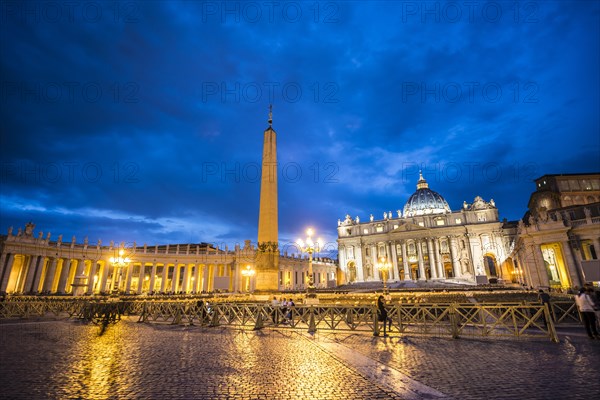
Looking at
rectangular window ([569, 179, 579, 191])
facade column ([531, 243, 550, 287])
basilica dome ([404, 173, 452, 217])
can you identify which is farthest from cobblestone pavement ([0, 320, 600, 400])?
basilica dome ([404, 173, 452, 217])

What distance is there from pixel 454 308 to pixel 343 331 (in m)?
4.71

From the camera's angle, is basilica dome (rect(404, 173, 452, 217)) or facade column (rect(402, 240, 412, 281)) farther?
basilica dome (rect(404, 173, 452, 217))

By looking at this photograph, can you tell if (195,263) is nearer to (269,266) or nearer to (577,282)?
(269,266)

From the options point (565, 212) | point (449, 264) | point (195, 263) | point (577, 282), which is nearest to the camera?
point (577, 282)

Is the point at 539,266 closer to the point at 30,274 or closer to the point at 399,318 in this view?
the point at 399,318

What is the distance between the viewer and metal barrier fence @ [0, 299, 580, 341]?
417 inches

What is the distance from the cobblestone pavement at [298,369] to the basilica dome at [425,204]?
8536cm

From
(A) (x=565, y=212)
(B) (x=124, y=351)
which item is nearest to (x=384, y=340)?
(B) (x=124, y=351)

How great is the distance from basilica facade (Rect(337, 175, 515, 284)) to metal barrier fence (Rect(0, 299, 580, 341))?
55.4 meters

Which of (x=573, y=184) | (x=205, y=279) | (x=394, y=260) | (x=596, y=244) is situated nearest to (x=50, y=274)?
(x=205, y=279)

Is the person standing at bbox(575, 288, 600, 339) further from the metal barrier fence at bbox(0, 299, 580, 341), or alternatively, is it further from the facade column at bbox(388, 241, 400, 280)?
the facade column at bbox(388, 241, 400, 280)

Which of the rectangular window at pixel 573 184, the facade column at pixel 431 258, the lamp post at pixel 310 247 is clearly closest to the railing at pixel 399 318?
the lamp post at pixel 310 247

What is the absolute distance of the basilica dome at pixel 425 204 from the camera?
9072 centimetres

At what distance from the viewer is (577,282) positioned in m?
25.7
